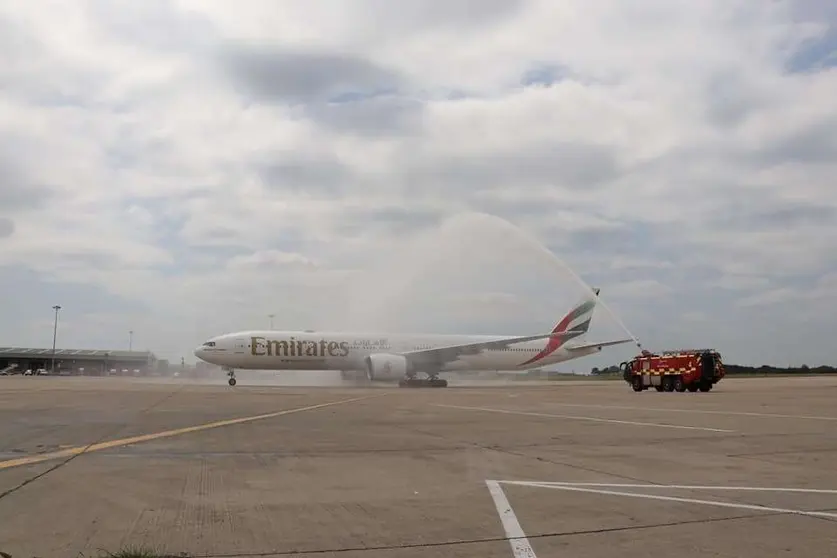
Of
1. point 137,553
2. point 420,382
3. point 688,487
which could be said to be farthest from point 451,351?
point 137,553

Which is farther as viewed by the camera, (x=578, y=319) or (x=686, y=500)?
(x=578, y=319)

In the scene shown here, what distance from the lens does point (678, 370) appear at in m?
37.7

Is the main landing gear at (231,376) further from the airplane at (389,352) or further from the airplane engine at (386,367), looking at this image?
the airplane engine at (386,367)

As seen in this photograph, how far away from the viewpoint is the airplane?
48500 millimetres

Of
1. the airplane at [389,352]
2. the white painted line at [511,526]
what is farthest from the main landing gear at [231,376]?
the white painted line at [511,526]

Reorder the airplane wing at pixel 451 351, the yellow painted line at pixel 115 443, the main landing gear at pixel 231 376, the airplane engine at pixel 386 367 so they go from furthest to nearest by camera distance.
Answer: the airplane wing at pixel 451 351, the airplane engine at pixel 386 367, the main landing gear at pixel 231 376, the yellow painted line at pixel 115 443

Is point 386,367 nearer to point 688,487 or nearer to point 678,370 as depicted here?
point 678,370

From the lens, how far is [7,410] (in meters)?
20.6

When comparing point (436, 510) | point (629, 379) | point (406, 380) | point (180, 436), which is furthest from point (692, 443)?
point (406, 380)

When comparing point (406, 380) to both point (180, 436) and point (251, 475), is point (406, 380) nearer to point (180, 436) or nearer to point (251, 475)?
point (180, 436)

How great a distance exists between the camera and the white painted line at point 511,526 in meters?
5.65

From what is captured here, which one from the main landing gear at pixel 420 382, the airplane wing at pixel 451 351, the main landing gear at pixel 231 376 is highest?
the airplane wing at pixel 451 351

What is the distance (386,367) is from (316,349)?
508 cm

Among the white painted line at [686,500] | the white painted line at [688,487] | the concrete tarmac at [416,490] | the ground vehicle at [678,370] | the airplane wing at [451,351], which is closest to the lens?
the concrete tarmac at [416,490]
